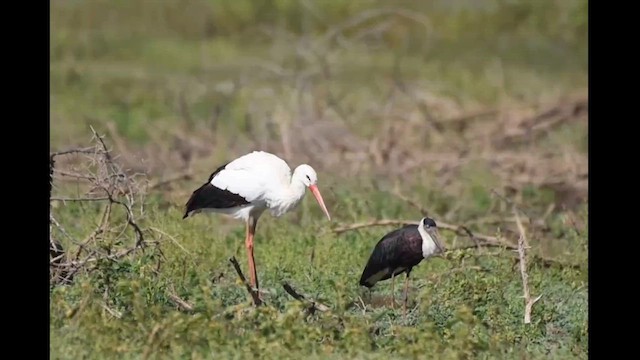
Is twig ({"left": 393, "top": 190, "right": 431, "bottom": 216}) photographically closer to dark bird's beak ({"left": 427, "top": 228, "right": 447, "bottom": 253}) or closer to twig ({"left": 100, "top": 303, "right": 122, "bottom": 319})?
dark bird's beak ({"left": 427, "top": 228, "right": 447, "bottom": 253})

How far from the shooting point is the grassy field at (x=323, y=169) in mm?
7273

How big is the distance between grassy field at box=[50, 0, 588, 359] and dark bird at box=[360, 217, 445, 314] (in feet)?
0.43

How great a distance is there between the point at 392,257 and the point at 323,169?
381 centimetres

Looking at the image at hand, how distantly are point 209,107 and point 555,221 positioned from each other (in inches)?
186

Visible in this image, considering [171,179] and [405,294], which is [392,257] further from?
[171,179]

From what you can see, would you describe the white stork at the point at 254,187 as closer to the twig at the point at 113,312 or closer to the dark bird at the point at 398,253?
the dark bird at the point at 398,253

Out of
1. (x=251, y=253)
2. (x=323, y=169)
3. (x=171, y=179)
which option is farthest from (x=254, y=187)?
(x=323, y=169)

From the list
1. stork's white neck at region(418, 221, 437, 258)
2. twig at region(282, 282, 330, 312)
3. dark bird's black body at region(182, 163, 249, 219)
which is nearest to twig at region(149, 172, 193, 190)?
dark bird's black body at region(182, 163, 249, 219)

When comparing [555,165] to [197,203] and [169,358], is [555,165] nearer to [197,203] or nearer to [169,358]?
[197,203]

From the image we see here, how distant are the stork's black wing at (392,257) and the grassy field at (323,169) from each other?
13 cm

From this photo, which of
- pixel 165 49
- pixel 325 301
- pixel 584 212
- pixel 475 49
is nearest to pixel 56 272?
pixel 325 301

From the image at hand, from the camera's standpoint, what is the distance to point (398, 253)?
8203 millimetres

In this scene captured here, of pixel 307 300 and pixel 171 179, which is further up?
pixel 171 179

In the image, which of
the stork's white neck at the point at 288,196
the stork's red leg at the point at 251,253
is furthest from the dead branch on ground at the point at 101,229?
the stork's white neck at the point at 288,196
